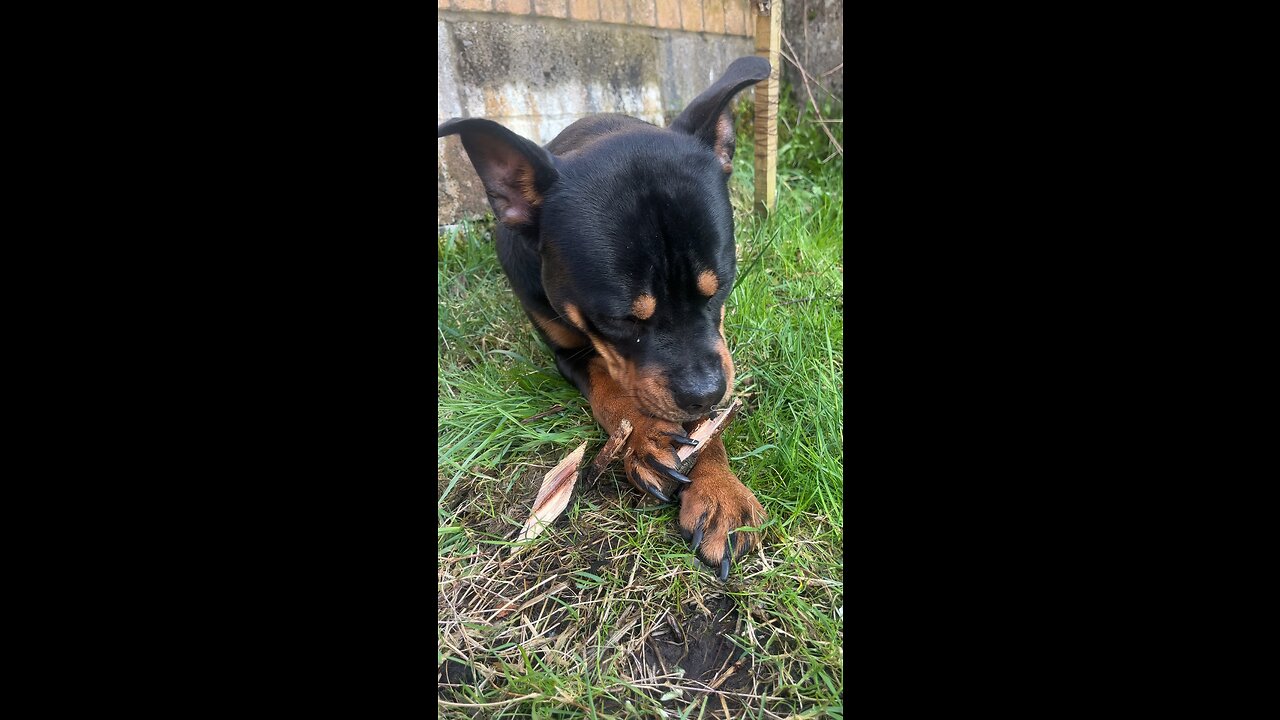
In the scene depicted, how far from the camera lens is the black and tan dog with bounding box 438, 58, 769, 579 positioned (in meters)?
2.38

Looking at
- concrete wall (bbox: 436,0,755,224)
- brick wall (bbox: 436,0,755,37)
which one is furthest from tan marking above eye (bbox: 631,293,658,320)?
brick wall (bbox: 436,0,755,37)

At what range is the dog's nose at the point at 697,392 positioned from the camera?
2359 mm

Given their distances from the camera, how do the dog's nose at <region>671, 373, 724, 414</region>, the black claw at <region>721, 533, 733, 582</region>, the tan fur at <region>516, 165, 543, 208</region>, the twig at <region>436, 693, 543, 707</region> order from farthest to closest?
the tan fur at <region>516, 165, 543, 208</region> → the dog's nose at <region>671, 373, 724, 414</region> → the black claw at <region>721, 533, 733, 582</region> → the twig at <region>436, 693, 543, 707</region>

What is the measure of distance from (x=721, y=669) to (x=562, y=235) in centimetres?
162

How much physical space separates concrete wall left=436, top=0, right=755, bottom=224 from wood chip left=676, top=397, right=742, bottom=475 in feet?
9.23

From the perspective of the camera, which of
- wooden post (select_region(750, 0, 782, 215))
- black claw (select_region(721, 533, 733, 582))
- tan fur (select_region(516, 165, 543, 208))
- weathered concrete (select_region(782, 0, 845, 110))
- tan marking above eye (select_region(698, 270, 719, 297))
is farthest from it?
weathered concrete (select_region(782, 0, 845, 110))

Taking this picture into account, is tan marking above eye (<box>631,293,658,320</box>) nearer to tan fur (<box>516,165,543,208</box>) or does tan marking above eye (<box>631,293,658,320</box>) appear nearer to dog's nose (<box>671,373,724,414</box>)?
dog's nose (<box>671,373,724,414</box>)

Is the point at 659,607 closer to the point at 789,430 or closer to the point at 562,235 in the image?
the point at 789,430

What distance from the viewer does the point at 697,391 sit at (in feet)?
7.73

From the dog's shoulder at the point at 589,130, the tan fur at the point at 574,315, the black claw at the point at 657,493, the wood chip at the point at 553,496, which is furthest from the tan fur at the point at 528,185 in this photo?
the black claw at the point at 657,493

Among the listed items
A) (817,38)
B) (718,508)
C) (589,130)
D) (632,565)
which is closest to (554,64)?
(589,130)

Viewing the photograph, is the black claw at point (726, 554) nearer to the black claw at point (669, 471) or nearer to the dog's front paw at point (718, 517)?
the dog's front paw at point (718, 517)

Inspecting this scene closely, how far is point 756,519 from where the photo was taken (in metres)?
2.28

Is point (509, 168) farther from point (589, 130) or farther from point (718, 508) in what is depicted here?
point (718, 508)
